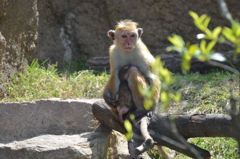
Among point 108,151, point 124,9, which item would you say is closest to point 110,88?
point 108,151

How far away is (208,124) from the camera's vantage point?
170 inches

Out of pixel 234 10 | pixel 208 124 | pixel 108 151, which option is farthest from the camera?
pixel 234 10

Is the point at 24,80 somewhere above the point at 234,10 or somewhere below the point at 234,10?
below

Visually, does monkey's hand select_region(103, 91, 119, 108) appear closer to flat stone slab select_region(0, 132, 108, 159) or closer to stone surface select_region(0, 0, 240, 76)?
flat stone slab select_region(0, 132, 108, 159)

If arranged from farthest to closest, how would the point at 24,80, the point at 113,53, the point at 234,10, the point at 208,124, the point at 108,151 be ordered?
the point at 234,10, the point at 24,80, the point at 113,53, the point at 108,151, the point at 208,124

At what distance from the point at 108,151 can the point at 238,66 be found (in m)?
4.94

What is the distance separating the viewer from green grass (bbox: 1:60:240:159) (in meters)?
7.09

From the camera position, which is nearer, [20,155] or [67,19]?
[20,155]

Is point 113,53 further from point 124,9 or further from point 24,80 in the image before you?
point 124,9

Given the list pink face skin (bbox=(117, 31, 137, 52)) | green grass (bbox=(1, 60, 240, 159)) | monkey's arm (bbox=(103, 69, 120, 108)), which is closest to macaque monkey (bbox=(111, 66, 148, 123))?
monkey's arm (bbox=(103, 69, 120, 108))

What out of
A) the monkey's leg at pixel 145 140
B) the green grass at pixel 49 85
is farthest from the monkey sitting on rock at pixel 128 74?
the green grass at pixel 49 85

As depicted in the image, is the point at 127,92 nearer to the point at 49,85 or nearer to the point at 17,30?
the point at 49,85

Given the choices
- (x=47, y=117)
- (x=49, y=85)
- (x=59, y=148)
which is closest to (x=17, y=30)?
(x=49, y=85)

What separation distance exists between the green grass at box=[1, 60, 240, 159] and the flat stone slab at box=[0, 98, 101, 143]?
149 centimetres
